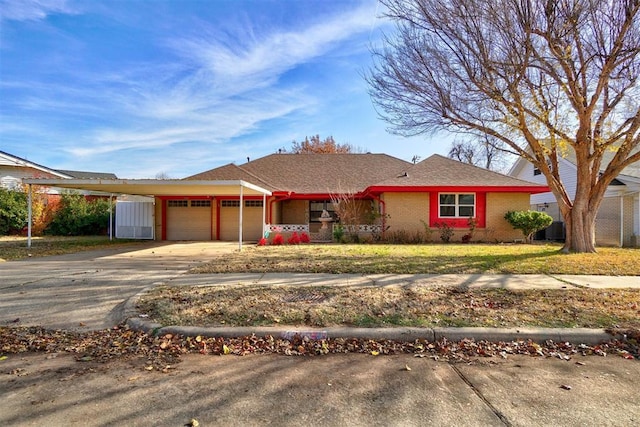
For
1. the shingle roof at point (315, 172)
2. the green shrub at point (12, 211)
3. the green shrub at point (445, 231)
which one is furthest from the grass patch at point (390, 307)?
the green shrub at point (12, 211)

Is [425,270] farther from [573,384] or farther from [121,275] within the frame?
[121,275]

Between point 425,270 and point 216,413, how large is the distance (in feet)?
21.3

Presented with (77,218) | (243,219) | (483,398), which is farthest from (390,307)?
(77,218)

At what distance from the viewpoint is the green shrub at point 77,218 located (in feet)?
72.2

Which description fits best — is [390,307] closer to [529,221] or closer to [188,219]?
[529,221]

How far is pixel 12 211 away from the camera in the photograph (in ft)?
68.6

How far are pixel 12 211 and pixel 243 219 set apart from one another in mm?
13021

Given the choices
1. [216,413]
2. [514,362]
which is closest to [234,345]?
[216,413]

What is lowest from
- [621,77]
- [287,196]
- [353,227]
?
[353,227]

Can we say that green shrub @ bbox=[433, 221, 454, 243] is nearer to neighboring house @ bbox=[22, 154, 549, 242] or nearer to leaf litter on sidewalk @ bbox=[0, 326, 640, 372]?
neighboring house @ bbox=[22, 154, 549, 242]

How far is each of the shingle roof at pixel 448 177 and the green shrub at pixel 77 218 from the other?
16753mm

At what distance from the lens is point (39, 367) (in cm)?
378

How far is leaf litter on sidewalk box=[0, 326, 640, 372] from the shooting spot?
4.16 m

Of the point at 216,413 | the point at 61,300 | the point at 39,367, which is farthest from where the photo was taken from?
the point at 61,300
